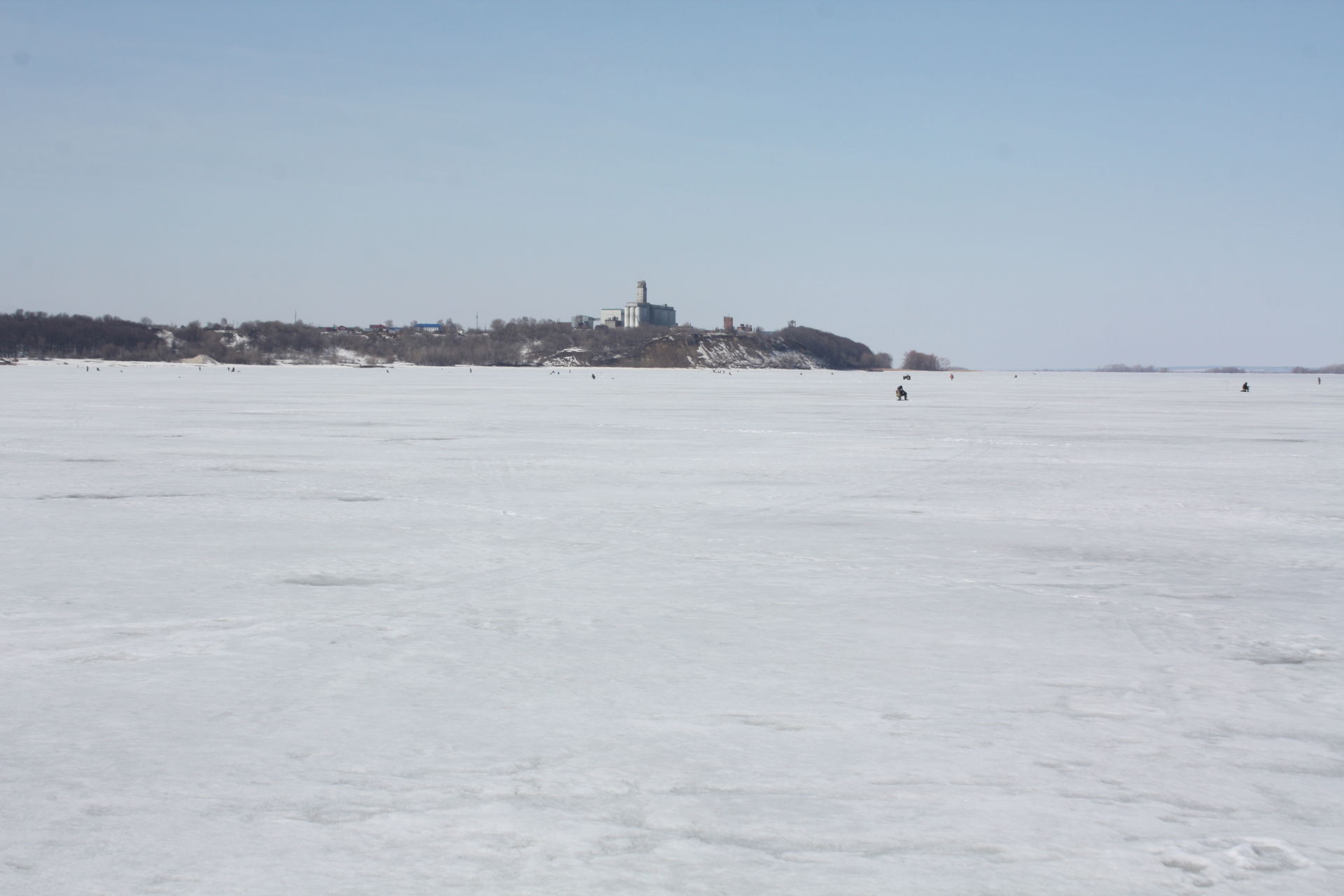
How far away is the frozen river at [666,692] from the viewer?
125 inches

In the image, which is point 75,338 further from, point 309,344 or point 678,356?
point 678,356

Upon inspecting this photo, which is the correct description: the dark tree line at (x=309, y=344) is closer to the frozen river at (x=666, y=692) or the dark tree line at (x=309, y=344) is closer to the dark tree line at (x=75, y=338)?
the dark tree line at (x=75, y=338)

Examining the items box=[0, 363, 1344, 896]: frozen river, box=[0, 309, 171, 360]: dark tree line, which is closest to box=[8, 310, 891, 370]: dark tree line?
box=[0, 309, 171, 360]: dark tree line

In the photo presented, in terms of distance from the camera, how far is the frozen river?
3.19 m

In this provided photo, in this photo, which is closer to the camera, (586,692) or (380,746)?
(380,746)

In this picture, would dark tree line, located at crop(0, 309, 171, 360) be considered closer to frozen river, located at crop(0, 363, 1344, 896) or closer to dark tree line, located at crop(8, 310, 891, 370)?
dark tree line, located at crop(8, 310, 891, 370)

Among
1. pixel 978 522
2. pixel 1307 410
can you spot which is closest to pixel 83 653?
pixel 978 522

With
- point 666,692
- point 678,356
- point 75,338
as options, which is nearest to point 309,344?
point 75,338

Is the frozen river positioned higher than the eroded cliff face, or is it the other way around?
the eroded cliff face

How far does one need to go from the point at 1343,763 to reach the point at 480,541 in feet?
19.3

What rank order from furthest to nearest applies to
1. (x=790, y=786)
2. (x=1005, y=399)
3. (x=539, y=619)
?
(x=1005, y=399) → (x=539, y=619) → (x=790, y=786)

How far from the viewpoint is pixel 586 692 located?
4715 millimetres

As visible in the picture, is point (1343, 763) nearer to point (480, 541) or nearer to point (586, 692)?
point (586, 692)

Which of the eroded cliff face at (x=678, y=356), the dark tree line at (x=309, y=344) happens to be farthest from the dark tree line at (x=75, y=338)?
the eroded cliff face at (x=678, y=356)
